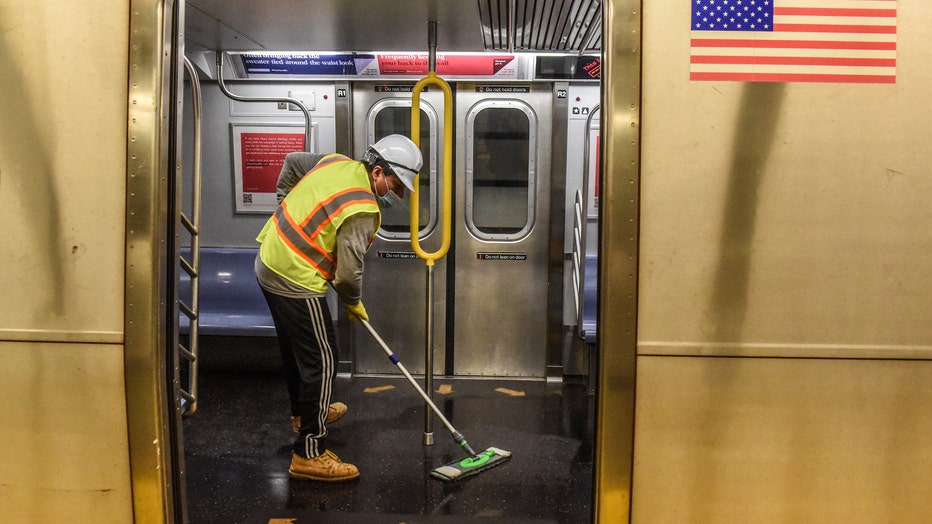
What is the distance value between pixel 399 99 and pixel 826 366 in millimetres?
4017

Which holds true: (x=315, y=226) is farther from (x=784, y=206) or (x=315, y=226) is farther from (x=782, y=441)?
(x=782, y=441)

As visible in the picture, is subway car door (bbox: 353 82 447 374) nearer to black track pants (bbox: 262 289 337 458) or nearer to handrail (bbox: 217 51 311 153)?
handrail (bbox: 217 51 311 153)

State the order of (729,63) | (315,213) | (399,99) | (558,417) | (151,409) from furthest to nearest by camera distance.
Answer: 1. (399,99)
2. (558,417)
3. (315,213)
4. (151,409)
5. (729,63)

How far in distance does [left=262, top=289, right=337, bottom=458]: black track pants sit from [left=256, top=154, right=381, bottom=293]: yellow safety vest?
0.14m

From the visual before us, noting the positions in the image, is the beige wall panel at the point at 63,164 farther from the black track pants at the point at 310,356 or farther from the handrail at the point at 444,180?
the handrail at the point at 444,180

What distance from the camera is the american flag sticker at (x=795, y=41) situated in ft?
7.36

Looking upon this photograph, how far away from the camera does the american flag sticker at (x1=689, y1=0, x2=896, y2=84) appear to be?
2242 mm

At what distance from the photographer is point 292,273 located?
3.74 m

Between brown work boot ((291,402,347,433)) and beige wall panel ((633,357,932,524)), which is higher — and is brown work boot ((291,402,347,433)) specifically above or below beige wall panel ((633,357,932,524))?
below

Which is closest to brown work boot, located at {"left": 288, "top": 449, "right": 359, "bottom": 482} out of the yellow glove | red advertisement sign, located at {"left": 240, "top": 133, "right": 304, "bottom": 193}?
the yellow glove

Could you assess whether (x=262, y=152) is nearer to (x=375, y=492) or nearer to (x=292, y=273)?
(x=292, y=273)

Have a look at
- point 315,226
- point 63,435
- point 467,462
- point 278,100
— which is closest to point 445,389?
point 467,462

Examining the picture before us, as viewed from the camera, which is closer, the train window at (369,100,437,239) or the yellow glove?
the yellow glove

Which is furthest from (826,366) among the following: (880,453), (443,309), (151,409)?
(443,309)
